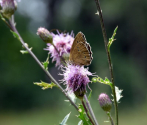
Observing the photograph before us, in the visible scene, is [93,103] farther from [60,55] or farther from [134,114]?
[60,55]

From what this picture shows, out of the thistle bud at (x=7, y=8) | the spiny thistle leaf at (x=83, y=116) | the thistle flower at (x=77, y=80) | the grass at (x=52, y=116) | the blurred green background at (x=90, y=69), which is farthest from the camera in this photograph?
the blurred green background at (x=90, y=69)

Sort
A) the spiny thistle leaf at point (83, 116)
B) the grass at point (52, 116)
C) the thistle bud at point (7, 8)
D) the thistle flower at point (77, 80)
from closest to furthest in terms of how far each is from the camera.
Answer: the spiny thistle leaf at point (83, 116)
the thistle flower at point (77, 80)
the thistle bud at point (7, 8)
the grass at point (52, 116)

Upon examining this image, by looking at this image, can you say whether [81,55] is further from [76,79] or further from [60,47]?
[60,47]

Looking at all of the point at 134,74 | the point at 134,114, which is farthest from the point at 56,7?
the point at 134,114

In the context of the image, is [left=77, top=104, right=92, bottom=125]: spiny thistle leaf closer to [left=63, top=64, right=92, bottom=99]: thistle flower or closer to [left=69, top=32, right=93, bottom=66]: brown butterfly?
[left=63, top=64, right=92, bottom=99]: thistle flower

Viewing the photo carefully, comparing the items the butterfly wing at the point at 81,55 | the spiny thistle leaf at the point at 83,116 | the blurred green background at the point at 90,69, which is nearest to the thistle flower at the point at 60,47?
the butterfly wing at the point at 81,55

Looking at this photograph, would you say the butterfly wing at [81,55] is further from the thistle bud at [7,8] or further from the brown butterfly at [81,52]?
the thistle bud at [7,8]

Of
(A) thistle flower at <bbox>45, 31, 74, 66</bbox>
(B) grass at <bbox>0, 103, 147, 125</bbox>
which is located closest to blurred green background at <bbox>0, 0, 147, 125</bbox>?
(B) grass at <bbox>0, 103, 147, 125</bbox>

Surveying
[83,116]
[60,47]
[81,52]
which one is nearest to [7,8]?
[60,47]
